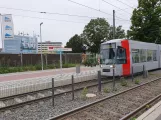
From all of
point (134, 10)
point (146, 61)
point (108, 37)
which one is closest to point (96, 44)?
point (108, 37)

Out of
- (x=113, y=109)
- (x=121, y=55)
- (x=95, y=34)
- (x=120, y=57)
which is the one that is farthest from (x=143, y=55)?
(x=95, y=34)

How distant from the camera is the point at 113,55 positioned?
726 inches

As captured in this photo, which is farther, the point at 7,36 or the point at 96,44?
the point at 96,44

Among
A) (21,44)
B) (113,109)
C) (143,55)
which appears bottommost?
(113,109)

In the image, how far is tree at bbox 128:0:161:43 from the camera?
2899 cm

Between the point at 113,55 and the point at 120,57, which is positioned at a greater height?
the point at 113,55

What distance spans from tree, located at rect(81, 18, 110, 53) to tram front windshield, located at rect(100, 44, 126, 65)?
60829mm

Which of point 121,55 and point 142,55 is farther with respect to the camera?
point 142,55

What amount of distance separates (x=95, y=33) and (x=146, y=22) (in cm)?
5266

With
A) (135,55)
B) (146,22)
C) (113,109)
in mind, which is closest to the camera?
(113,109)

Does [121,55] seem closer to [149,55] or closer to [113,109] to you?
[149,55]

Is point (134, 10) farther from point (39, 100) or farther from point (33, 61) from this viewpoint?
point (39, 100)

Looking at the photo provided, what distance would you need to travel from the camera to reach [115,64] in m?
18.2

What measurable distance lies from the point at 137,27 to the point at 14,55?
17.0 m
